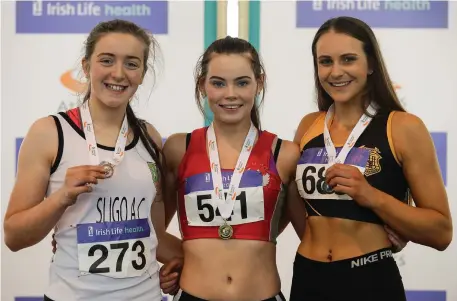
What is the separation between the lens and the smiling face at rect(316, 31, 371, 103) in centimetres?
192

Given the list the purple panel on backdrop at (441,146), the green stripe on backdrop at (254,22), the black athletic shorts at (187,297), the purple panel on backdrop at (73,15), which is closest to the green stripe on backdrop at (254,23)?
the green stripe on backdrop at (254,22)

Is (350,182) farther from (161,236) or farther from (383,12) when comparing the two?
(383,12)

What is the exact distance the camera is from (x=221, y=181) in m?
1.92

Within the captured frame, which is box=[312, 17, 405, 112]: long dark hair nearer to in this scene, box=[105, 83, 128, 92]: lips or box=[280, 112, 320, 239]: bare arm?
box=[280, 112, 320, 239]: bare arm

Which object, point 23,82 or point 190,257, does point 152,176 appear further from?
point 23,82

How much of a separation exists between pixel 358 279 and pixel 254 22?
1917 millimetres

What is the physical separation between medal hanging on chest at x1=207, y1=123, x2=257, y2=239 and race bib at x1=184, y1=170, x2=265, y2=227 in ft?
0.04

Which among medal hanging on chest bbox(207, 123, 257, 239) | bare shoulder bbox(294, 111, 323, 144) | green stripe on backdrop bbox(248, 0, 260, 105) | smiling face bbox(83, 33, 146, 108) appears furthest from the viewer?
green stripe on backdrop bbox(248, 0, 260, 105)

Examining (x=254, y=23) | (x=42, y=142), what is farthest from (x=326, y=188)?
(x=254, y=23)

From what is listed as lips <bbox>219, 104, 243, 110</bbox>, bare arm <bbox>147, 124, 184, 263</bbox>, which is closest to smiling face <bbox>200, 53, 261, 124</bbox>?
lips <bbox>219, 104, 243, 110</bbox>

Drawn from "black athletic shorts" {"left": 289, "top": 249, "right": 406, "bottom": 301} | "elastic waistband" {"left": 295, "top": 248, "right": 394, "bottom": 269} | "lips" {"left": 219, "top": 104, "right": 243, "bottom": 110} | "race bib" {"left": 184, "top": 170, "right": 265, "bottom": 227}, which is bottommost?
"black athletic shorts" {"left": 289, "top": 249, "right": 406, "bottom": 301}

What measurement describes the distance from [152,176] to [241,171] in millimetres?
318

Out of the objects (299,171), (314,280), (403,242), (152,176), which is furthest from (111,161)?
(403,242)

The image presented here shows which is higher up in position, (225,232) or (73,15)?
(73,15)
